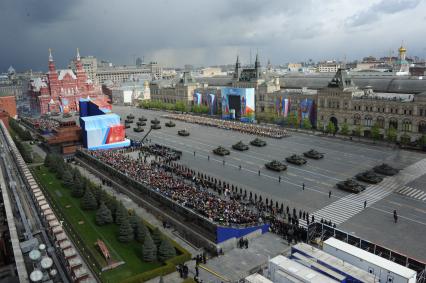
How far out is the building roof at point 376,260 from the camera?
20203 millimetres

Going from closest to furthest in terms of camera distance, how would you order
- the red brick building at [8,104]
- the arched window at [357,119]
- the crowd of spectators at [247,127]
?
the arched window at [357,119] → the crowd of spectators at [247,127] → the red brick building at [8,104]

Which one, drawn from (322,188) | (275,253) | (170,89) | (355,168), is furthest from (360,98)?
(170,89)

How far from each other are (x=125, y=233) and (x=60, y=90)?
108718 mm

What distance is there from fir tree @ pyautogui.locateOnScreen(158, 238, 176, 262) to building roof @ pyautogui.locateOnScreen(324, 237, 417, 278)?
11.3 meters

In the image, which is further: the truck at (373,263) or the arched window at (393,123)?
the arched window at (393,123)

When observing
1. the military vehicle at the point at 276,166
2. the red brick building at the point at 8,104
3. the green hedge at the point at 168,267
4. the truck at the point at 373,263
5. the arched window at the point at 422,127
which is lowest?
the green hedge at the point at 168,267

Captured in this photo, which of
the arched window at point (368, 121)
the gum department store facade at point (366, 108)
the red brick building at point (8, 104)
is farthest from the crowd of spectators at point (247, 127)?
the red brick building at point (8, 104)

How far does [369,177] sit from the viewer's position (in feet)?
143

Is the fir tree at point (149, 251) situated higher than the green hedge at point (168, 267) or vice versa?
the fir tree at point (149, 251)

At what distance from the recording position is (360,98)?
7200cm

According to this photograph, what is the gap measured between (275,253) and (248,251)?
2174 millimetres

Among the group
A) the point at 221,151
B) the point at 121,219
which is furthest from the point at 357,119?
the point at 121,219

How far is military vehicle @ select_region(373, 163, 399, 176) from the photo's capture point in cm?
4600

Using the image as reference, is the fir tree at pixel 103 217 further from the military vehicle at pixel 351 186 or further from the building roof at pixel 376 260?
the military vehicle at pixel 351 186
